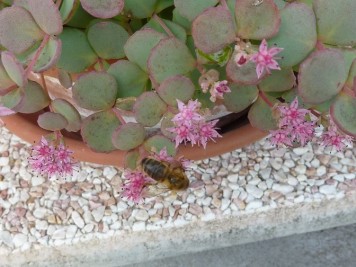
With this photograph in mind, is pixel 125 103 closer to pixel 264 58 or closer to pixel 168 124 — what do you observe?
pixel 168 124

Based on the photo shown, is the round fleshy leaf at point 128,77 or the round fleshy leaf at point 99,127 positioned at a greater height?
the round fleshy leaf at point 128,77

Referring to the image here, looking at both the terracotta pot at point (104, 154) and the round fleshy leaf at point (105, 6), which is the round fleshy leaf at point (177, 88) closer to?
the round fleshy leaf at point (105, 6)

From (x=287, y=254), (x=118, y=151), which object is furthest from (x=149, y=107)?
(x=287, y=254)

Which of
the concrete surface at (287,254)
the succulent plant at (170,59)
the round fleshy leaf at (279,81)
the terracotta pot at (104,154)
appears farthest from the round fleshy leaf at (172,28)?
the concrete surface at (287,254)

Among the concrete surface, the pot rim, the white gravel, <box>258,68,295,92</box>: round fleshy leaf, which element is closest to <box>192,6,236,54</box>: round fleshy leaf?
<box>258,68,295,92</box>: round fleshy leaf

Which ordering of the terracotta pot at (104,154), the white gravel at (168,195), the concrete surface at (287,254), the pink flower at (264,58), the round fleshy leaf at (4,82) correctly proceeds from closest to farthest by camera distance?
the pink flower at (264,58) → the round fleshy leaf at (4,82) → the terracotta pot at (104,154) → the white gravel at (168,195) → the concrete surface at (287,254)

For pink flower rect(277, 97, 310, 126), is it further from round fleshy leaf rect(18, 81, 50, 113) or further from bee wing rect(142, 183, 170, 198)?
round fleshy leaf rect(18, 81, 50, 113)

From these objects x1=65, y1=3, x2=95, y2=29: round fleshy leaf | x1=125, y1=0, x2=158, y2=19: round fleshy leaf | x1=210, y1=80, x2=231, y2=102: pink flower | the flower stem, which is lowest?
the flower stem
